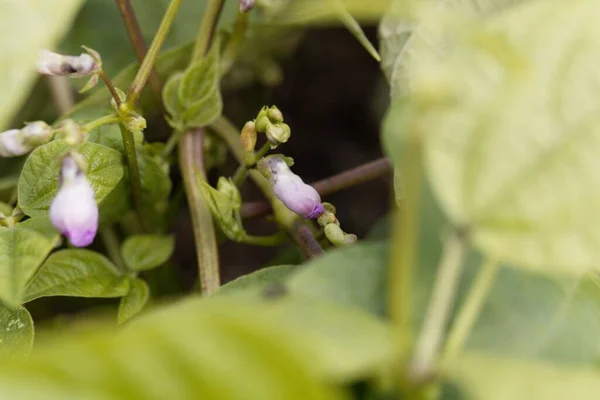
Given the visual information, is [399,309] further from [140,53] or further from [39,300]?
[39,300]

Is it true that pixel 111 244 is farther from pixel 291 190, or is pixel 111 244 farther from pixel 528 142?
pixel 528 142

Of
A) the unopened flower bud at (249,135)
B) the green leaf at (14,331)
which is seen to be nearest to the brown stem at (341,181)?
the unopened flower bud at (249,135)

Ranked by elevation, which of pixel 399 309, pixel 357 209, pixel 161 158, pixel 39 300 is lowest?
pixel 357 209

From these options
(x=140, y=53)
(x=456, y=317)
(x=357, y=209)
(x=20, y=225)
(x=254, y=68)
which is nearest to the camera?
(x=456, y=317)

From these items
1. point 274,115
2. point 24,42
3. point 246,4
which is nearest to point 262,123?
point 274,115

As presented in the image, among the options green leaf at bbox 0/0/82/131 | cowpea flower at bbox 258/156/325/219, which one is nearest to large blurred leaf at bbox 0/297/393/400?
green leaf at bbox 0/0/82/131

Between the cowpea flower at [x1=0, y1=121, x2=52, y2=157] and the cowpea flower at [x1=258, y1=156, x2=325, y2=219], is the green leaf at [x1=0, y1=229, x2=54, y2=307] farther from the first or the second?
the cowpea flower at [x1=258, y1=156, x2=325, y2=219]

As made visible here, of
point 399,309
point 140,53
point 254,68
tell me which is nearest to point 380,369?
point 399,309
